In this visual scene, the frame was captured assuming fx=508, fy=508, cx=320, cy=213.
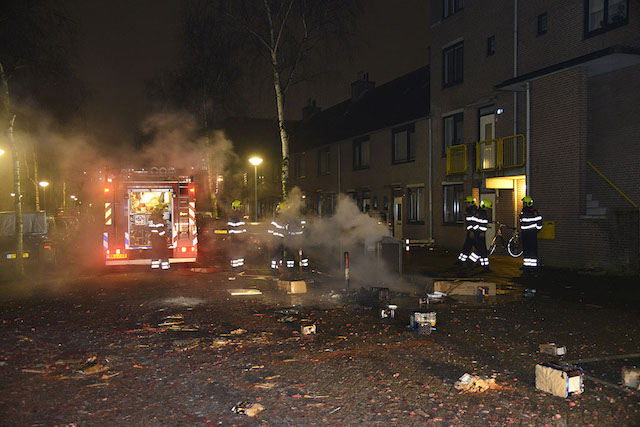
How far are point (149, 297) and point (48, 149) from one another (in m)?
30.2

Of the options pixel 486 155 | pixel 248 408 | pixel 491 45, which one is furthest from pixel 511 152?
pixel 248 408

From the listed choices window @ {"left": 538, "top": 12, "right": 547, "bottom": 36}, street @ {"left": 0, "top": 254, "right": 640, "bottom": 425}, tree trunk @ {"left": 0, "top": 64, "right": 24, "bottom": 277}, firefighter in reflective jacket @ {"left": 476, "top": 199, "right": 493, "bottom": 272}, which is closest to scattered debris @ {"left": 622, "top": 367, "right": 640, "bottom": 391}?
street @ {"left": 0, "top": 254, "right": 640, "bottom": 425}

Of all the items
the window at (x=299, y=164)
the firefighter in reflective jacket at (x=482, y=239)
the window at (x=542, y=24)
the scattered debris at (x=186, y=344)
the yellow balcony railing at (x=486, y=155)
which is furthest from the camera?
the window at (x=299, y=164)

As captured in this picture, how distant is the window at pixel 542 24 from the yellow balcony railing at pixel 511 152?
348 cm

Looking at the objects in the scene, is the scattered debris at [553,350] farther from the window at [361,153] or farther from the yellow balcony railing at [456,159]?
the window at [361,153]

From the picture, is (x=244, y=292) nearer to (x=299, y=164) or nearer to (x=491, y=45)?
(x=491, y=45)

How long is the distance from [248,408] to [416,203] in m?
20.0

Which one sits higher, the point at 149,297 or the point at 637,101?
the point at 637,101

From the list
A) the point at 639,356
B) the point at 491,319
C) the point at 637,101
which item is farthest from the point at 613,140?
the point at 639,356

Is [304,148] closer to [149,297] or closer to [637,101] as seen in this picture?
[637,101]

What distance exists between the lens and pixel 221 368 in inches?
217

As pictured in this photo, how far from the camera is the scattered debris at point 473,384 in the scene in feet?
15.9

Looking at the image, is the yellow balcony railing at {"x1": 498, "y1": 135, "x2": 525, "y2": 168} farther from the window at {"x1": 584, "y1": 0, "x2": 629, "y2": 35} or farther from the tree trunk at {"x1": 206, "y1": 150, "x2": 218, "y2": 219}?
the tree trunk at {"x1": 206, "y1": 150, "x2": 218, "y2": 219}

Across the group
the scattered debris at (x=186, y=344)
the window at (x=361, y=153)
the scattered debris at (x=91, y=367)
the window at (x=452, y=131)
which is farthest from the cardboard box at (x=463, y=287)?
the window at (x=361, y=153)
